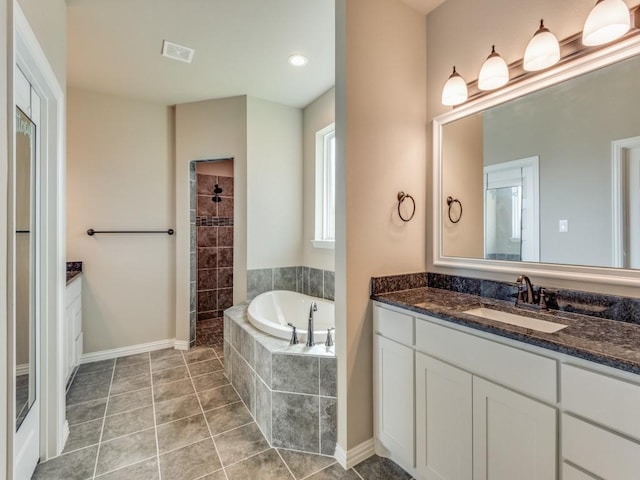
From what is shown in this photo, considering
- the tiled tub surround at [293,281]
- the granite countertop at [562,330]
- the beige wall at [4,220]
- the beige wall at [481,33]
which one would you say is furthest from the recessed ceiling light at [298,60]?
the granite countertop at [562,330]

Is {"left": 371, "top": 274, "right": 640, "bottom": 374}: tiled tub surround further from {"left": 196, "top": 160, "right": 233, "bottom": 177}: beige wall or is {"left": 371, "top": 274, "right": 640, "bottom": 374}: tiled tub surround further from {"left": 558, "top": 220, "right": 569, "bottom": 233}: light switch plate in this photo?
{"left": 196, "top": 160, "right": 233, "bottom": 177}: beige wall

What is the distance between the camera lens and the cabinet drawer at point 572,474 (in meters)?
0.93

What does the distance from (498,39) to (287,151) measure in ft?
7.23

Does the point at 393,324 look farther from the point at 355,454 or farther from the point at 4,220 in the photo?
the point at 4,220

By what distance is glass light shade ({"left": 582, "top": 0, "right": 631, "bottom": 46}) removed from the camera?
114 cm

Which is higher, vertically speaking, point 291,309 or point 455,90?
point 455,90

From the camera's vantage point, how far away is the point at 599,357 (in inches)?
34.9

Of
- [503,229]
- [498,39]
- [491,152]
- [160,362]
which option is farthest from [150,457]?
[498,39]

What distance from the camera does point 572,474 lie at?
960mm

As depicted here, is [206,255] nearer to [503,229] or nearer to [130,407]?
[130,407]

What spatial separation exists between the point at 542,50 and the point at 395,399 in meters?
1.83

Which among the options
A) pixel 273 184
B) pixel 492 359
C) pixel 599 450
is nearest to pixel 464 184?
pixel 492 359

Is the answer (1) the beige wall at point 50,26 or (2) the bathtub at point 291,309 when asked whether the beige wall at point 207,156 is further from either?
(1) the beige wall at point 50,26

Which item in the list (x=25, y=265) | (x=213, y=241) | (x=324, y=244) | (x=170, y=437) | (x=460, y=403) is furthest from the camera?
(x=213, y=241)
